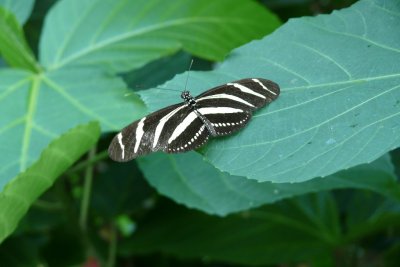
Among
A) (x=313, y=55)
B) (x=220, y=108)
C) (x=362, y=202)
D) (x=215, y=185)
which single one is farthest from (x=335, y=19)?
(x=362, y=202)

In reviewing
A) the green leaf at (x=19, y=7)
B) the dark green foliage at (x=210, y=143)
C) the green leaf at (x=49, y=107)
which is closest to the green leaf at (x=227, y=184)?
the dark green foliage at (x=210, y=143)

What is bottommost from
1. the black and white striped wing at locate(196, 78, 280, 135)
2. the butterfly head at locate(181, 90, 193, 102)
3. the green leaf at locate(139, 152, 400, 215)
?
the green leaf at locate(139, 152, 400, 215)

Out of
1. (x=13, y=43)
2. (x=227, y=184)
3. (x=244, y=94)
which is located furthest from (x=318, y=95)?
(x=13, y=43)

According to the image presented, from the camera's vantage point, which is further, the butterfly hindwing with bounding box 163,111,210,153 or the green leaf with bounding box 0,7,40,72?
the green leaf with bounding box 0,7,40,72

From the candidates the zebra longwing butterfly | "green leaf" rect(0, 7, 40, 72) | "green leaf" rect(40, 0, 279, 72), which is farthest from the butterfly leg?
"green leaf" rect(0, 7, 40, 72)

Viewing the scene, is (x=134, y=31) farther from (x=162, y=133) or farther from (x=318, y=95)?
(x=318, y=95)

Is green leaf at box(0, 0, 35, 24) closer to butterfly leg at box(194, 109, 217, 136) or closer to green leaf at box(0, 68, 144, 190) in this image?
green leaf at box(0, 68, 144, 190)

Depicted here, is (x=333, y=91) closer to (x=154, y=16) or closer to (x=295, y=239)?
(x=154, y=16)
